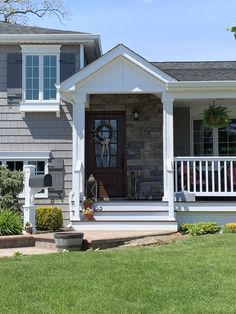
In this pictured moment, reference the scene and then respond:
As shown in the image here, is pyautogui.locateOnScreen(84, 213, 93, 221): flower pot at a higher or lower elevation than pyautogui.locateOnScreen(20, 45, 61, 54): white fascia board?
lower

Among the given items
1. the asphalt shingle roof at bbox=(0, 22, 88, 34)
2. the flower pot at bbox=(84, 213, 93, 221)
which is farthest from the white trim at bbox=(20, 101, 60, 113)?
the flower pot at bbox=(84, 213, 93, 221)

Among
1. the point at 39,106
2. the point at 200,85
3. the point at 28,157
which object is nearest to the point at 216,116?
the point at 200,85

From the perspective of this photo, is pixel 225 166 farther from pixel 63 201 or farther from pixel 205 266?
pixel 205 266

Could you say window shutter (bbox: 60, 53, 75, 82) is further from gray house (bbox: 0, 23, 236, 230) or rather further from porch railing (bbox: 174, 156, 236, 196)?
porch railing (bbox: 174, 156, 236, 196)

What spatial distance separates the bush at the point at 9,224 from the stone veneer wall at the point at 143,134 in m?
3.87

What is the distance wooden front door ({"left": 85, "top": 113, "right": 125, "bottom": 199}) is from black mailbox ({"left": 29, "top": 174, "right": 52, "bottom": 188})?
8.87 feet

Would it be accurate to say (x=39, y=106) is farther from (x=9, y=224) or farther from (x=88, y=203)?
(x=9, y=224)

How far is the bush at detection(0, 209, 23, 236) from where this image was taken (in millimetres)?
10000

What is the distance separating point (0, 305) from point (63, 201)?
7788 millimetres

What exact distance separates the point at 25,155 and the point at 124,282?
759 cm

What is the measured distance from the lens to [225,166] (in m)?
11.7

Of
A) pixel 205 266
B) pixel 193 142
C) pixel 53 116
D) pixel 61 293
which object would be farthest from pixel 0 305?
pixel 193 142

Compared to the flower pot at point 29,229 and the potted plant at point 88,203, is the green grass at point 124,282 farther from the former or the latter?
the potted plant at point 88,203

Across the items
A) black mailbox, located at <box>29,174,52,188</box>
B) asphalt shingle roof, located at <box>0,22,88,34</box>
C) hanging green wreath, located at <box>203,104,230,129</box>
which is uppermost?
asphalt shingle roof, located at <box>0,22,88,34</box>
